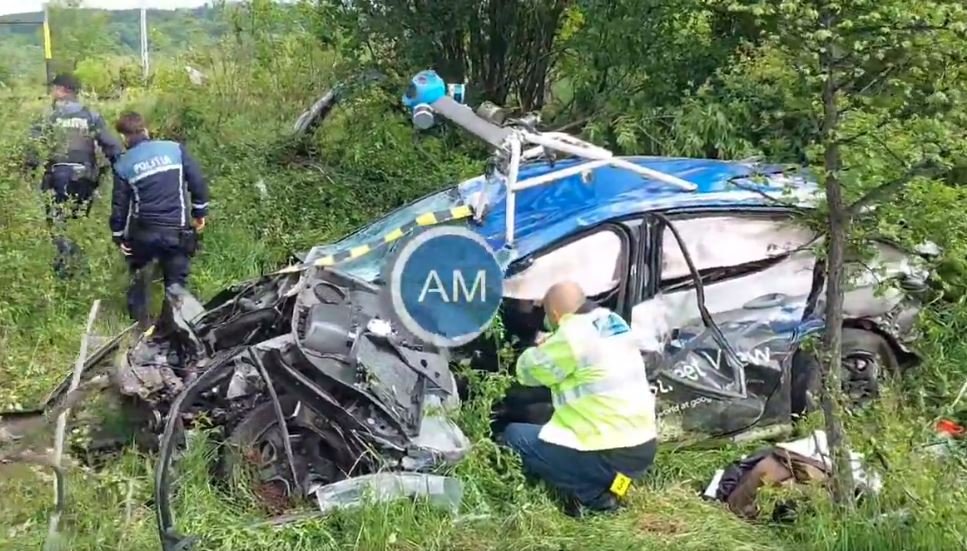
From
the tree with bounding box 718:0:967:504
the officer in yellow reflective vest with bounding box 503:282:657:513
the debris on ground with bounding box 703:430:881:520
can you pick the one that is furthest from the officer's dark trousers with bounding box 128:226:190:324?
the tree with bounding box 718:0:967:504

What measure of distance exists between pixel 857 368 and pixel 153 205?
187 inches

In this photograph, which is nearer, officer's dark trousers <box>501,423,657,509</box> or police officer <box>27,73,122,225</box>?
officer's dark trousers <box>501,423,657,509</box>

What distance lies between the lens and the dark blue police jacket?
7.93m

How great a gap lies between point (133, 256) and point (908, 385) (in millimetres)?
5232

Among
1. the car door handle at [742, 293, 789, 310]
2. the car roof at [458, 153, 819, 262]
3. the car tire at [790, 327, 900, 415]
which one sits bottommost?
the car tire at [790, 327, 900, 415]

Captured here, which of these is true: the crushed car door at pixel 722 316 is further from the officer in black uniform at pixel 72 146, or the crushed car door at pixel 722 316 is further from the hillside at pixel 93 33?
the hillside at pixel 93 33

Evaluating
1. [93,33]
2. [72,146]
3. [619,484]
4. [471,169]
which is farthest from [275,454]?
[93,33]

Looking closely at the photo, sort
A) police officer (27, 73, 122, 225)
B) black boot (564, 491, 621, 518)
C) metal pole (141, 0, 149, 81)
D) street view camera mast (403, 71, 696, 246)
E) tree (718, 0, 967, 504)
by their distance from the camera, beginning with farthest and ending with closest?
metal pole (141, 0, 149, 81) < police officer (27, 73, 122, 225) < street view camera mast (403, 71, 696, 246) < black boot (564, 491, 621, 518) < tree (718, 0, 967, 504)

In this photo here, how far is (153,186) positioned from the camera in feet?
26.0

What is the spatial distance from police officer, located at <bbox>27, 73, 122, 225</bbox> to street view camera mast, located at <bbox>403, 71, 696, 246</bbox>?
4018 millimetres

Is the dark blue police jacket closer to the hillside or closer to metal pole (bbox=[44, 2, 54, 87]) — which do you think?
the hillside

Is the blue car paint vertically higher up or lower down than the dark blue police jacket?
higher up

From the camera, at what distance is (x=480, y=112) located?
264 inches

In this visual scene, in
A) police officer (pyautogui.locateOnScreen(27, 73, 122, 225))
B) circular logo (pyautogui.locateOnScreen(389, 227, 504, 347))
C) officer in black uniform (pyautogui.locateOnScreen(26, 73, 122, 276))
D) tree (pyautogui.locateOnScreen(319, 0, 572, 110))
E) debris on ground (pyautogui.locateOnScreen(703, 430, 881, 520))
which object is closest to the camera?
debris on ground (pyautogui.locateOnScreen(703, 430, 881, 520))
